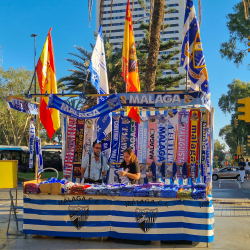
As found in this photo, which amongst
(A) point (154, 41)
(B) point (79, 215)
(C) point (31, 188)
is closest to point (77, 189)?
(B) point (79, 215)

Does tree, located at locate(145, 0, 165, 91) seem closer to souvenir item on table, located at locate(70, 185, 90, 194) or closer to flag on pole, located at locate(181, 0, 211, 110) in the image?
flag on pole, located at locate(181, 0, 211, 110)

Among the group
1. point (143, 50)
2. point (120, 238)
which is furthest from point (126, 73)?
point (143, 50)

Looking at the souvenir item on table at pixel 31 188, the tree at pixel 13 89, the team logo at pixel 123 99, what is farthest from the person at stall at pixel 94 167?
the tree at pixel 13 89

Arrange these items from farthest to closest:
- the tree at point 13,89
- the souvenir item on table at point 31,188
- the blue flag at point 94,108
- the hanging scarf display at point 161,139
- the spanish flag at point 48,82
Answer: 1. the tree at point 13,89
2. the hanging scarf display at point 161,139
3. the spanish flag at point 48,82
4. the blue flag at point 94,108
5. the souvenir item on table at point 31,188

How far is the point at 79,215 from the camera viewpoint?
6.28 metres

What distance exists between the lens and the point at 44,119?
8.78m

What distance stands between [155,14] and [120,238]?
29.3ft

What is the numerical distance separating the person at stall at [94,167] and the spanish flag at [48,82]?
1573 millimetres

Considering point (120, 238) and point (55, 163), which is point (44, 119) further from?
point (55, 163)

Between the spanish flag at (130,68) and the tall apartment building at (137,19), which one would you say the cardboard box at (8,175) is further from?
the tall apartment building at (137,19)

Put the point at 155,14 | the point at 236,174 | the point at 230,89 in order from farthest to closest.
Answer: the point at 230,89 → the point at 236,174 → the point at 155,14

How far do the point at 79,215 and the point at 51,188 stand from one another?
74cm

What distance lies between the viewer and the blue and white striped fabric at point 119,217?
5.96 metres

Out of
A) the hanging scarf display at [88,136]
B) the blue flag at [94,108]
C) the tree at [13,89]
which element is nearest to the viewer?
the blue flag at [94,108]
